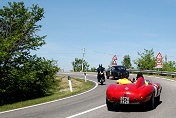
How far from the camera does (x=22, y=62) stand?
1752 cm

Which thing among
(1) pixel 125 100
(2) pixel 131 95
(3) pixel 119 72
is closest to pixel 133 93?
(2) pixel 131 95

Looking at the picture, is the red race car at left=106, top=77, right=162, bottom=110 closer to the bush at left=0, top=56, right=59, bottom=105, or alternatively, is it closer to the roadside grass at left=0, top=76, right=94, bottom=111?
the roadside grass at left=0, top=76, right=94, bottom=111

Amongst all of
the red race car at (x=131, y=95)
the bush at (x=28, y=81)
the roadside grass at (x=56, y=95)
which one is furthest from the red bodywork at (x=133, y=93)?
the bush at (x=28, y=81)

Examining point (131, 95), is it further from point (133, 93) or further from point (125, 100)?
point (125, 100)

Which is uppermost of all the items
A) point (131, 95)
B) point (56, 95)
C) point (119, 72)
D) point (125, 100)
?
point (119, 72)

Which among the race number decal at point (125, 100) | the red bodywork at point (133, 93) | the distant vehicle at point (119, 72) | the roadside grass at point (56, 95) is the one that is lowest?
the roadside grass at point (56, 95)

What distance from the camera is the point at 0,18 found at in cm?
1766

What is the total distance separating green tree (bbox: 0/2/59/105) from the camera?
16375 mm

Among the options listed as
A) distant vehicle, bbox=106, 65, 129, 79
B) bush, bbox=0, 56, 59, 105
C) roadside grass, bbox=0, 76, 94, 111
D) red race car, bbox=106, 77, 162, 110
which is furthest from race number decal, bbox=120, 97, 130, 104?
distant vehicle, bbox=106, 65, 129, 79

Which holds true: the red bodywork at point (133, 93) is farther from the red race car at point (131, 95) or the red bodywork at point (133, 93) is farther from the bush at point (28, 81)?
the bush at point (28, 81)

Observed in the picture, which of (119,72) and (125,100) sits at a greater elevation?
(119,72)

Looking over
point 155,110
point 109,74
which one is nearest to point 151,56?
point 109,74

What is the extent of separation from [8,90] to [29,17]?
5526mm

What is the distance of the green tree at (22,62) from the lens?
16375 millimetres
